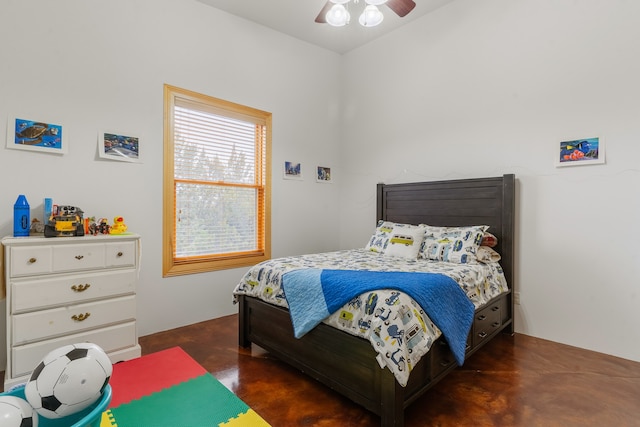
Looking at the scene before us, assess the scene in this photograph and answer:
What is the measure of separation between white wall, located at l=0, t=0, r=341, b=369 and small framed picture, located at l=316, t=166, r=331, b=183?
0.70 feet

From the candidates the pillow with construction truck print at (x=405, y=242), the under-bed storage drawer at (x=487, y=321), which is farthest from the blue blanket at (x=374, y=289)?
the pillow with construction truck print at (x=405, y=242)

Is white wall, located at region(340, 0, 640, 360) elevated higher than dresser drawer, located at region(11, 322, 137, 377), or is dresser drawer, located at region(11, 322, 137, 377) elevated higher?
white wall, located at region(340, 0, 640, 360)

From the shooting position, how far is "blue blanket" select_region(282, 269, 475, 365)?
5.86ft

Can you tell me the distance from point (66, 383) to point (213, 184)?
2466 millimetres

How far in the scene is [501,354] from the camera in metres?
2.50

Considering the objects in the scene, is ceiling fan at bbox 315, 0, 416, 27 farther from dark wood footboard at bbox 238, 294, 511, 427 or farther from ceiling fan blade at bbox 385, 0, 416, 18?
dark wood footboard at bbox 238, 294, 511, 427

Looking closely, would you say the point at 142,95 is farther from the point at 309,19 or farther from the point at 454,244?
the point at 454,244

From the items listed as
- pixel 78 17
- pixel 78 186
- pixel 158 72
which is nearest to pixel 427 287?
pixel 78 186

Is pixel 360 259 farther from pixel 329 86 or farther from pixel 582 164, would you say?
pixel 329 86

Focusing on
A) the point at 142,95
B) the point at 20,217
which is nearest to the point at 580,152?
the point at 142,95

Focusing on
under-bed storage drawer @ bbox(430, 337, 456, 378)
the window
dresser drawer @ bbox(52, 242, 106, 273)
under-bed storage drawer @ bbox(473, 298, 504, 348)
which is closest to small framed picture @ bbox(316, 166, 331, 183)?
the window

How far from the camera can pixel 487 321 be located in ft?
8.01

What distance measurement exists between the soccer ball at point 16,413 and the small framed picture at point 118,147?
2135 mm

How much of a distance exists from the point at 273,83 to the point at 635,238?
11.7ft
